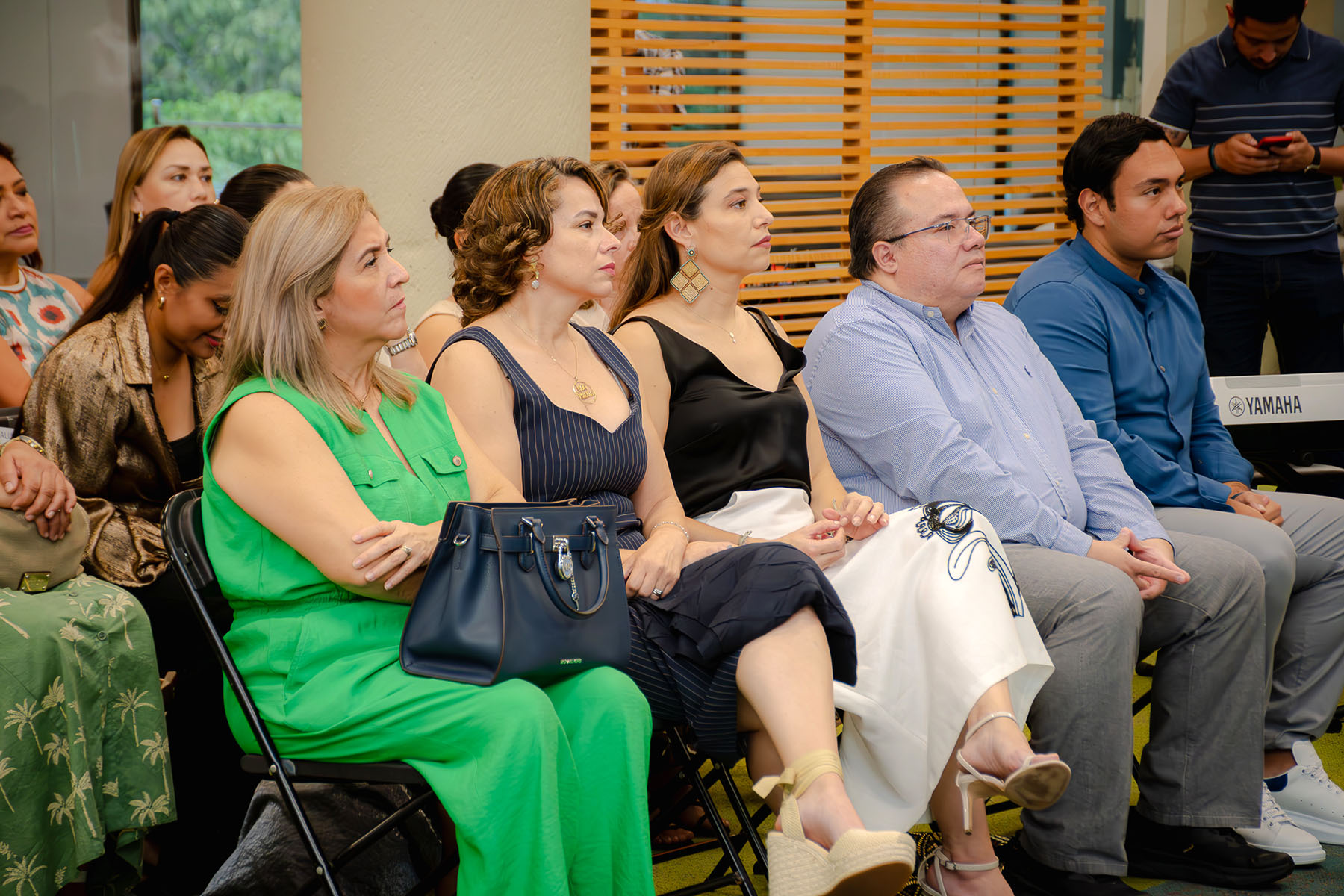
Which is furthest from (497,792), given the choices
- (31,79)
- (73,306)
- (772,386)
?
(31,79)

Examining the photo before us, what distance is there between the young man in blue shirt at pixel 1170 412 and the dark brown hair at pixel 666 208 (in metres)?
1.19

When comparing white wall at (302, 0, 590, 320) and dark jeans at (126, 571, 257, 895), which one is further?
white wall at (302, 0, 590, 320)

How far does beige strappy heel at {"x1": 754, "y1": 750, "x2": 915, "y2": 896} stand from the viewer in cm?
203

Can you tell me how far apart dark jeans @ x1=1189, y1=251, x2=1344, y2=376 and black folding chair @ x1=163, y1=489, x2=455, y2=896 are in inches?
169

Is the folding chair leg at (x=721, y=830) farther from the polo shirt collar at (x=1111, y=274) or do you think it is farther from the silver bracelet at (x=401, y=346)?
the polo shirt collar at (x=1111, y=274)

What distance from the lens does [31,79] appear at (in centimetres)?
824

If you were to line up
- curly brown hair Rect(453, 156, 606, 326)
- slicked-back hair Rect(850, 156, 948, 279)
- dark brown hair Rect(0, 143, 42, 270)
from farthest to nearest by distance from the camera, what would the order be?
dark brown hair Rect(0, 143, 42, 270) < slicked-back hair Rect(850, 156, 948, 279) < curly brown hair Rect(453, 156, 606, 326)

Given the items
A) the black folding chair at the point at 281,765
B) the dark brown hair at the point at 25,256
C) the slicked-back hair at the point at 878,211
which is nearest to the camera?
the black folding chair at the point at 281,765

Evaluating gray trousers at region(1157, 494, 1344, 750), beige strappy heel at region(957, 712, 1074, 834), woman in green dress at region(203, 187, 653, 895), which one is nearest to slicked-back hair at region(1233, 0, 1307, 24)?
gray trousers at region(1157, 494, 1344, 750)

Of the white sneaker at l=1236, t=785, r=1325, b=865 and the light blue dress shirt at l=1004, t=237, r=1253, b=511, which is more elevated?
the light blue dress shirt at l=1004, t=237, r=1253, b=511

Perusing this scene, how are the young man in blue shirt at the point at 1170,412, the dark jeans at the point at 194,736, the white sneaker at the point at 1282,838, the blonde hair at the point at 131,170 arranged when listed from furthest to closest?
1. the blonde hair at the point at 131,170
2. the young man in blue shirt at the point at 1170,412
3. the white sneaker at the point at 1282,838
4. the dark jeans at the point at 194,736

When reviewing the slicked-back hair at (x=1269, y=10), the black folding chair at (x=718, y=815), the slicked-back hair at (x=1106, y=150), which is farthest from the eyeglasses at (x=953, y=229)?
the slicked-back hair at (x=1269, y=10)

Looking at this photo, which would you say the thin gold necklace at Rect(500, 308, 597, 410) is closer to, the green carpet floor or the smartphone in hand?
the green carpet floor

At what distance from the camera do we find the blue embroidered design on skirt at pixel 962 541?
2639 millimetres
